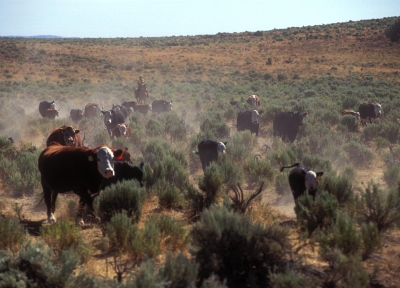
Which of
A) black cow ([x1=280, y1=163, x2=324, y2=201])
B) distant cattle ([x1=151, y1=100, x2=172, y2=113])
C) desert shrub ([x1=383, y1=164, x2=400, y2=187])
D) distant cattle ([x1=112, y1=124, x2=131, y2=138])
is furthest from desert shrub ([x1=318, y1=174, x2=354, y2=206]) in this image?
distant cattle ([x1=151, y1=100, x2=172, y2=113])

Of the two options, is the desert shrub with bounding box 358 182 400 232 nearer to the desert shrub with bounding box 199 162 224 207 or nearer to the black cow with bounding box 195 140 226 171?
the desert shrub with bounding box 199 162 224 207

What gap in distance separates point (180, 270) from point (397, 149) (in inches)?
482

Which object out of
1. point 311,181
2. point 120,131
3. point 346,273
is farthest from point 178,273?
point 120,131

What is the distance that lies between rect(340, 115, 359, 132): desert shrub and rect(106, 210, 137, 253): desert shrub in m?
15.1

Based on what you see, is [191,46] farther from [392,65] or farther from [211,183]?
[211,183]

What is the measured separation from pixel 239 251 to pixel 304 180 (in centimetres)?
348

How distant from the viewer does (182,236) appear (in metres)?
6.45

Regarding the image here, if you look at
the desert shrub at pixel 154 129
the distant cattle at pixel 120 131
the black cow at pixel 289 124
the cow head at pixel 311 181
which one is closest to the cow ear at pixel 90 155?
the cow head at pixel 311 181

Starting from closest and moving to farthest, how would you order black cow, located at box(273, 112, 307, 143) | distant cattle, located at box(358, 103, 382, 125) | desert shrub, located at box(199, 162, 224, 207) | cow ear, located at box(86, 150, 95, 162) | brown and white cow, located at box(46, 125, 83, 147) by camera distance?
cow ear, located at box(86, 150, 95, 162), desert shrub, located at box(199, 162, 224, 207), brown and white cow, located at box(46, 125, 83, 147), black cow, located at box(273, 112, 307, 143), distant cattle, located at box(358, 103, 382, 125)

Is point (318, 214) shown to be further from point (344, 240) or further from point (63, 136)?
point (63, 136)

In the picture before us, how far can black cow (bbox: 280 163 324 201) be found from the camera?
7890 millimetres

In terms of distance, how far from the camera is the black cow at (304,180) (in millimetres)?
7890

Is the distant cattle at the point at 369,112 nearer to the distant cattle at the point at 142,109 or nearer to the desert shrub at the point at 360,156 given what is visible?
the desert shrub at the point at 360,156

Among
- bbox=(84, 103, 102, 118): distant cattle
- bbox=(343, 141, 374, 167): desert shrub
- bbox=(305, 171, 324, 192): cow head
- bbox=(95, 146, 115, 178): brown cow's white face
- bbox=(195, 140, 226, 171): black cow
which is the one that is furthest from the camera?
bbox=(84, 103, 102, 118): distant cattle
